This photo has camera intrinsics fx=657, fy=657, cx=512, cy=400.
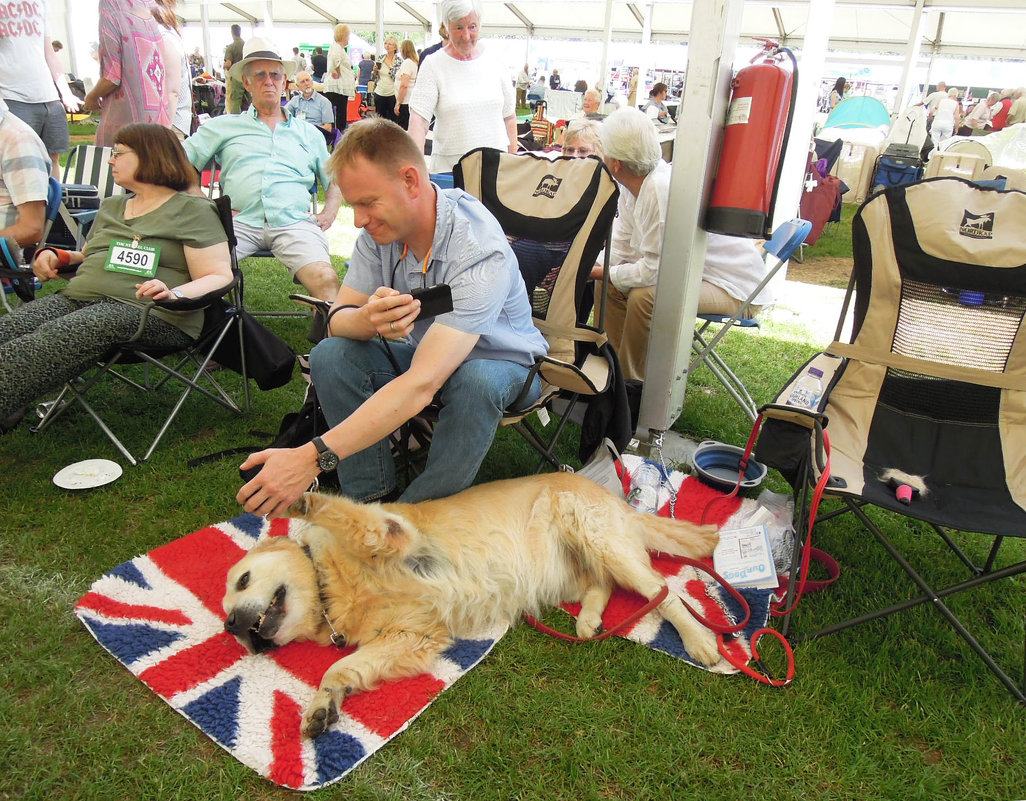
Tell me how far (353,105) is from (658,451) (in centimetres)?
1202

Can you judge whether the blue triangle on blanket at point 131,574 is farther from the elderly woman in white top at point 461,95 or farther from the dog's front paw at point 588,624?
the elderly woman in white top at point 461,95

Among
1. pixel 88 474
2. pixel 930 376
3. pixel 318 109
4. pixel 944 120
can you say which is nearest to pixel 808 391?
pixel 930 376

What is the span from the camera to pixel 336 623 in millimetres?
2039

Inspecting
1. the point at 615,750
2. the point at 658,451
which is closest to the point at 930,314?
the point at 658,451

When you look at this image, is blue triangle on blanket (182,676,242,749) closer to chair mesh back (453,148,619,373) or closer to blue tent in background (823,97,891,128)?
chair mesh back (453,148,619,373)

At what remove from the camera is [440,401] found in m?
2.52

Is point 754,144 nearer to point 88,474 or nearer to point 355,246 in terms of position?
point 355,246

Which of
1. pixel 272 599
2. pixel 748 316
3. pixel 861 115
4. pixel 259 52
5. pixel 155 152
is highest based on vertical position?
pixel 861 115

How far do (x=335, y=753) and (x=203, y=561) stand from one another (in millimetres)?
1056

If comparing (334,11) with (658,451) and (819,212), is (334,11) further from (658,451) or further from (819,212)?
(658,451)

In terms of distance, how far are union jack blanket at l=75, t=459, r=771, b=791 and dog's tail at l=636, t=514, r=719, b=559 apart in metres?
0.11

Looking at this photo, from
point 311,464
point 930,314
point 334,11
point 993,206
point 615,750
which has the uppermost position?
point 334,11

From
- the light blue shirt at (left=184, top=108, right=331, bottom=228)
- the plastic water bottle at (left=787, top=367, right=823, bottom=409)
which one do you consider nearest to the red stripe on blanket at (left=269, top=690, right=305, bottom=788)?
the plastic water bottle at (left=787, top=367, right=823, bottom=409)

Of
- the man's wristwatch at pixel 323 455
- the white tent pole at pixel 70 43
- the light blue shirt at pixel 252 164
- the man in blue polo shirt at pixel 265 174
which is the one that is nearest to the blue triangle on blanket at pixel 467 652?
the man's wristwatch at pixel 323 455
